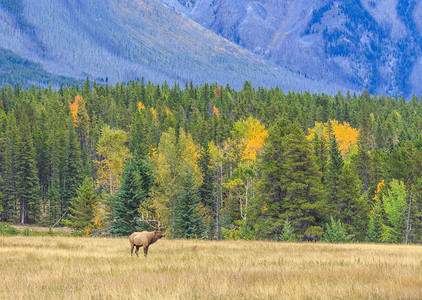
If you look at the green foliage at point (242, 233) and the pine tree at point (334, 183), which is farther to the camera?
the pine tree at point (334, 183)

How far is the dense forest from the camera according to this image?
3781cm

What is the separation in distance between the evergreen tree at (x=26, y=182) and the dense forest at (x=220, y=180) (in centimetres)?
23

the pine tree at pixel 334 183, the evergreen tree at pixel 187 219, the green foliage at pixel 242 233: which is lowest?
the green foliage at pixel 242 233

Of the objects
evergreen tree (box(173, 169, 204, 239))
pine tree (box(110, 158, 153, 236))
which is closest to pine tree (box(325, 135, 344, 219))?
evergreen tree (box(173, 169, 204, 239))

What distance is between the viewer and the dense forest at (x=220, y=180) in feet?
124

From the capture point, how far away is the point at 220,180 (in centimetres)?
5828

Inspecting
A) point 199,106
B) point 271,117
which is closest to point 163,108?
point 199,106

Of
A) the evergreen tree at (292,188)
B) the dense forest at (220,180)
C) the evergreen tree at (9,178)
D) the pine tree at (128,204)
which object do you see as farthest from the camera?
the evergreen tree at (9,178)

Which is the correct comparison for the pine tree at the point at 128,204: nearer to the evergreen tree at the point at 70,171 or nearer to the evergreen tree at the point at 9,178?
the evergreen tree at the point at 70,171

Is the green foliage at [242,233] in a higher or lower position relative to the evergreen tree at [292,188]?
lower

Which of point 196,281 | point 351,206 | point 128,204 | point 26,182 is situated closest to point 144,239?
point 196,281

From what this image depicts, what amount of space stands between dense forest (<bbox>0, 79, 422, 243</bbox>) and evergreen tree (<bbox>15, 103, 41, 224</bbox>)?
0.75ft

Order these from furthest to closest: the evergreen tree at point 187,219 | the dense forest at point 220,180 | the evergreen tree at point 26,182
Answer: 1. the evergreen tree at point 26,182
2. the evergreen tree at point 187,219
3. the dense forest at point 220,180

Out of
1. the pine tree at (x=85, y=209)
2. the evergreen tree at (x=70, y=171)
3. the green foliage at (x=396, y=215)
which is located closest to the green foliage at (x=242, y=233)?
the pine tree at (x=85, y=209)
